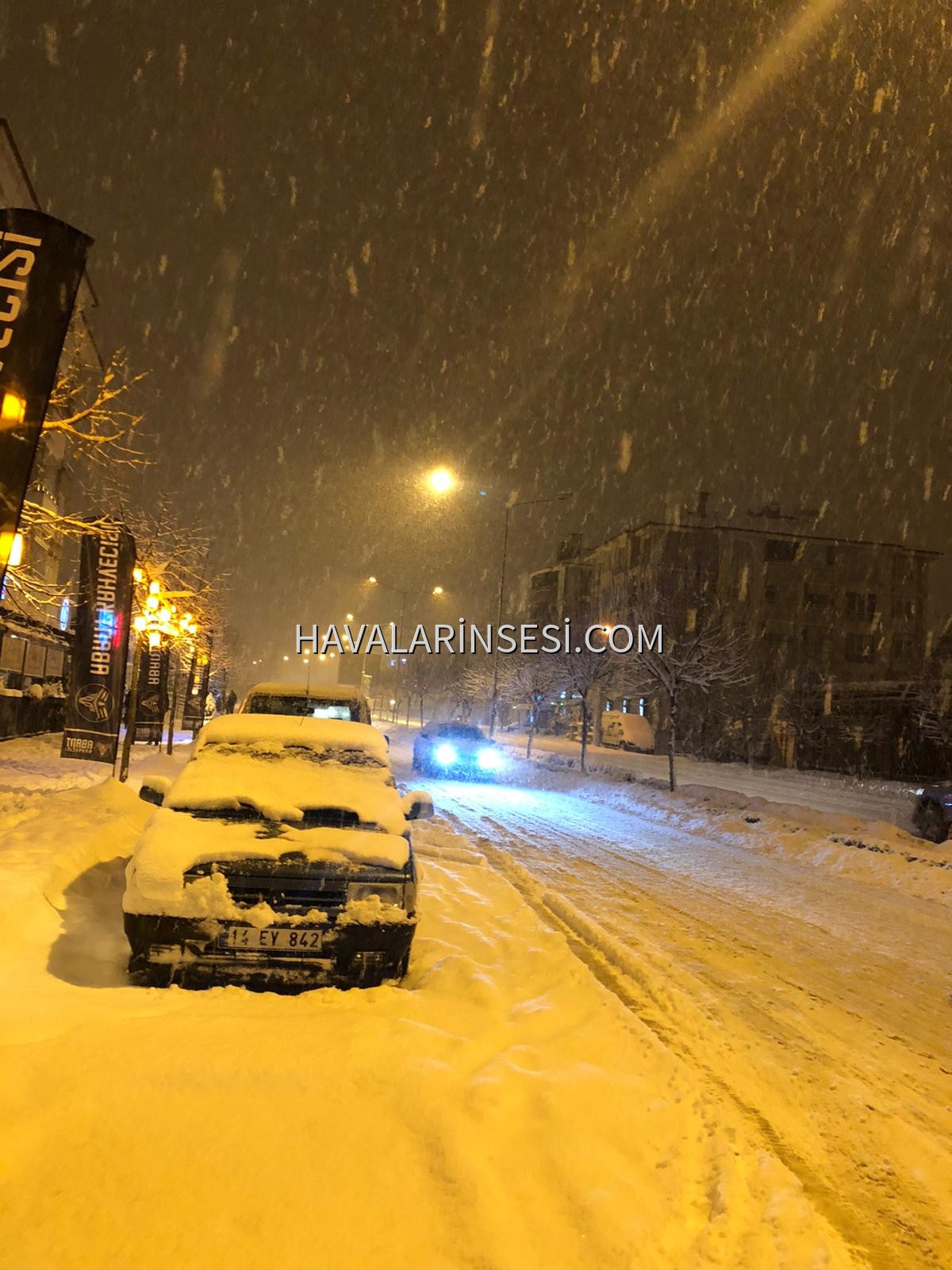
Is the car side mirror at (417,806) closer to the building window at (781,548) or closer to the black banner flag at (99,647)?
the black banner flag at (99,647)

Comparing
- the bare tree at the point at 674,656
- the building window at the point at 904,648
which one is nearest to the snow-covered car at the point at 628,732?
the building window at the point at 904,648

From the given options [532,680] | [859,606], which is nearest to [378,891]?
[532,680]

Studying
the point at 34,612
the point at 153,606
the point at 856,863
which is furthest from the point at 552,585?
the point at 856,863

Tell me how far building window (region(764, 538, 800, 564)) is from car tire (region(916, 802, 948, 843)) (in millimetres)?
48511

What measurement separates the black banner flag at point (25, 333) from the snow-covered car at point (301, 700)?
307 cm

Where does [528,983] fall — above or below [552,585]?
below

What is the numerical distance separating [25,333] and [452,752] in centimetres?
1728

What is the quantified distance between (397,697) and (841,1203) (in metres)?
73.8

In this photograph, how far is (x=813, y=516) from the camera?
64.0 metres

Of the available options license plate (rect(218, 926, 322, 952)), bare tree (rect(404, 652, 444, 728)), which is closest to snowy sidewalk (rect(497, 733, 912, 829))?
license plate (rect(218, 926, 322, 952))

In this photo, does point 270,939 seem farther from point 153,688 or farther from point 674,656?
point 153,688

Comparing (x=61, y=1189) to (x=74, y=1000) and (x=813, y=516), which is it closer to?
(x=74, y=1000)

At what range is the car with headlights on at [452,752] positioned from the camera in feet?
74.1

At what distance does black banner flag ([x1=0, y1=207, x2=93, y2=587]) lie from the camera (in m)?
6.74
